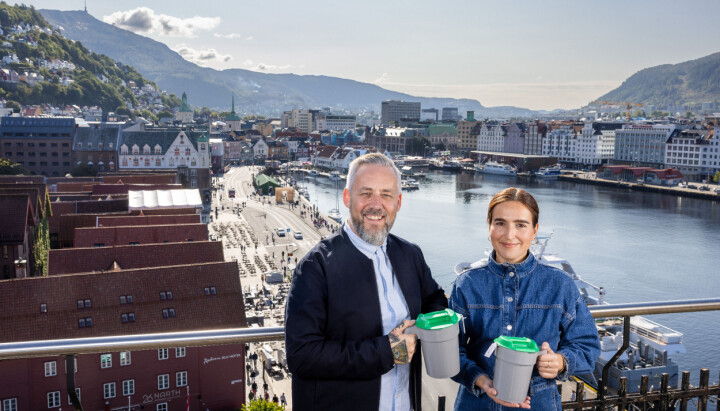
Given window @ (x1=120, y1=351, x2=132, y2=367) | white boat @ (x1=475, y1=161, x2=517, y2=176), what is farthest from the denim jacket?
white boat @ (x1=475, y1=161, x2=517, y2=176)

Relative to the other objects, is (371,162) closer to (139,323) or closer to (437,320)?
(437,320)

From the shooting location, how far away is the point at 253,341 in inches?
42.9

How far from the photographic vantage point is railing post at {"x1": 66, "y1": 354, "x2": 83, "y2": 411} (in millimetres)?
993

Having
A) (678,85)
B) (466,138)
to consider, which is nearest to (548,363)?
(466,138)

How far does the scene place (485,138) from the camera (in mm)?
48250

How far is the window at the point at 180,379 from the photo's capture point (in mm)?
6055

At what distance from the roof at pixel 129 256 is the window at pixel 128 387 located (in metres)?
2.45

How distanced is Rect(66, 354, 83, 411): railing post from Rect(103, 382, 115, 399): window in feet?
15.9

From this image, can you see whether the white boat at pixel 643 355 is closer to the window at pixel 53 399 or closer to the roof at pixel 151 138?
the window at pixel 53 399

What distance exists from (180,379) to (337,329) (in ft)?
18.3

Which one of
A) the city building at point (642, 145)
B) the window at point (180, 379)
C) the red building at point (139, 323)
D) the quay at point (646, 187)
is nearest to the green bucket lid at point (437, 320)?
the red building at point (139, 323)

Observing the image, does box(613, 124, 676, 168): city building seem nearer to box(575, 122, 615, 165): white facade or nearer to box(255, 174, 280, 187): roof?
box(575, 122, 615, 165): white facade

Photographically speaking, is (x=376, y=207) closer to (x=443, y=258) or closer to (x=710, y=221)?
(x=443, y=258)

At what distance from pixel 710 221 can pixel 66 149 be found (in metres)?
23.0
